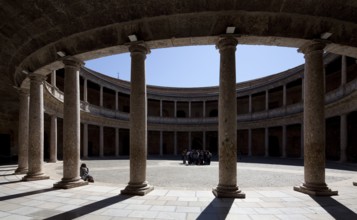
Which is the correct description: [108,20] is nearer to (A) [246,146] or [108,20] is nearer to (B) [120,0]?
(B) [120,0]

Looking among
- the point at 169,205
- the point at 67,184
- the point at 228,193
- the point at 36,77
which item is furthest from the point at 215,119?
the point at 169,205

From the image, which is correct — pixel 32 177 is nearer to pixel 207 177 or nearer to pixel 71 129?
pixel 71 129

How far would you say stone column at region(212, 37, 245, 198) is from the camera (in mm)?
7801

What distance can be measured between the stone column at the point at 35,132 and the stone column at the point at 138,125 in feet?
17.1

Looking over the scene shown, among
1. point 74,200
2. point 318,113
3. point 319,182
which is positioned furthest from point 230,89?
point 74,200

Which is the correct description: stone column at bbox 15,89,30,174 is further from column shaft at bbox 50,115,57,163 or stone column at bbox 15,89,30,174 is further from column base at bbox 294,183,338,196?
column base at bbox 294,183,338,196

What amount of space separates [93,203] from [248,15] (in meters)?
7.38

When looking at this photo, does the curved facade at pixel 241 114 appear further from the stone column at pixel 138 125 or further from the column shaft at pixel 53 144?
the stone column at pixel 138 125

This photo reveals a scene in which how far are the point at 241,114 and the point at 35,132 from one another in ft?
97.3

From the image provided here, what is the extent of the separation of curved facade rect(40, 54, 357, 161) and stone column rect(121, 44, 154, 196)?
12.7 metres

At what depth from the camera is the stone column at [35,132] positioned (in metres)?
10.9

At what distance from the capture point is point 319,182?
8.12 metres

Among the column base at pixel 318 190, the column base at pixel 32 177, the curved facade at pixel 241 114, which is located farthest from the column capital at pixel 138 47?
the curved facade at pixel 241 114

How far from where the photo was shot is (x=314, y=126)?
8328 millimetres
